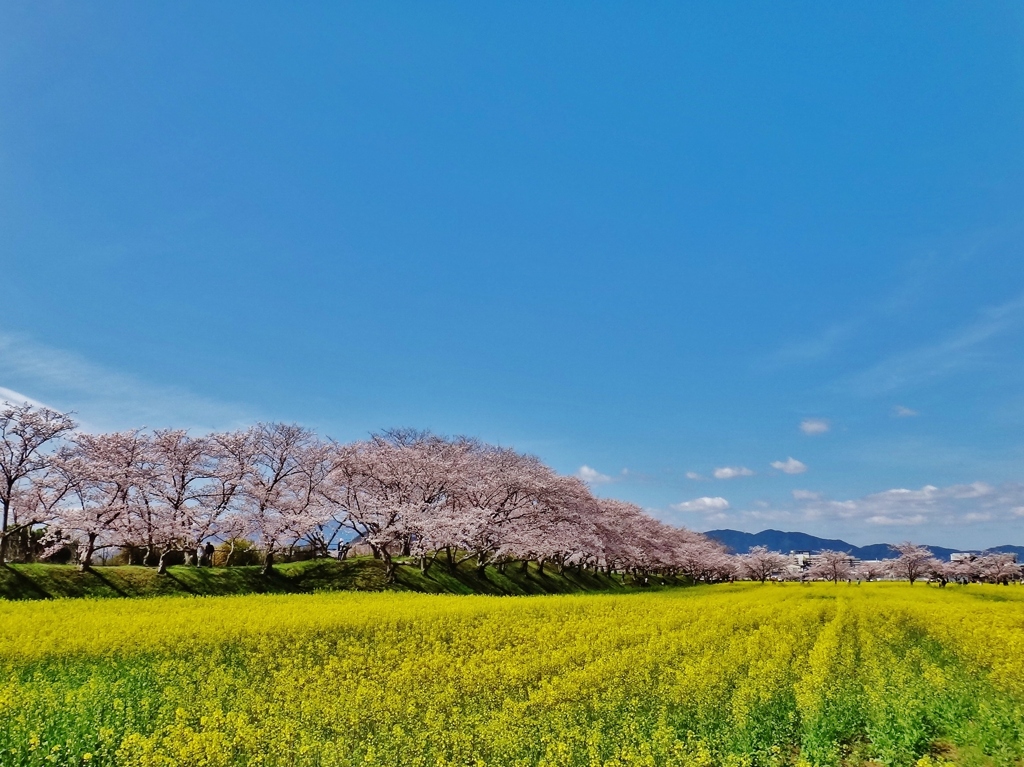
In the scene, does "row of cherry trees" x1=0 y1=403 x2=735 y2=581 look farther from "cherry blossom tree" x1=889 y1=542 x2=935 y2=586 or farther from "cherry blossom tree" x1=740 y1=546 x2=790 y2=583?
"cherry blossom tree" x1=740 y1=546 x2=790 y2=583

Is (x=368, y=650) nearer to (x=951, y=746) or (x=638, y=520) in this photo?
(x=951, y=746)

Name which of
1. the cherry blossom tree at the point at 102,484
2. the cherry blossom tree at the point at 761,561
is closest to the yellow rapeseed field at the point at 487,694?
the cherry blossom tree at the point at 102,484

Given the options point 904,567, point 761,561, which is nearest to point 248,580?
point 761,561

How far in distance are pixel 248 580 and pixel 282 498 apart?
877 centimetres

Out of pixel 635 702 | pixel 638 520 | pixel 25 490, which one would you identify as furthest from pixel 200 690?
pixel 638 520

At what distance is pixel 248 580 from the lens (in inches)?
1550

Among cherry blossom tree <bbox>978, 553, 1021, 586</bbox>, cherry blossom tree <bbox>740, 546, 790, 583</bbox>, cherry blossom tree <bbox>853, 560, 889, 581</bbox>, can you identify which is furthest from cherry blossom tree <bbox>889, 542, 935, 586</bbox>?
cherry blossom tree <bbox>740, 546, 790, 583</bbox>

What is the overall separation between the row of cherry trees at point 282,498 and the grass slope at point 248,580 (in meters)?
1.27

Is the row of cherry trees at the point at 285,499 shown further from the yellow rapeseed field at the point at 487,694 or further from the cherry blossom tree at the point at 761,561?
the cherry blossom tree at the point at 761,561

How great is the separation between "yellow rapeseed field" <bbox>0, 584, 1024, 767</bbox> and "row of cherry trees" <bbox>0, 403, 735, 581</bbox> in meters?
20.9

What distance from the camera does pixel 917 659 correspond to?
632 inches

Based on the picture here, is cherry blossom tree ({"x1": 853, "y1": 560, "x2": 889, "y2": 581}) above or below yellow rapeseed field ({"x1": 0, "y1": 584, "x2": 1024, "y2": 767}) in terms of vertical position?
below

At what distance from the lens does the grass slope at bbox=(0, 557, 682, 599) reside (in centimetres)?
3247

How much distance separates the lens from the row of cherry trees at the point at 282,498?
128 ft
